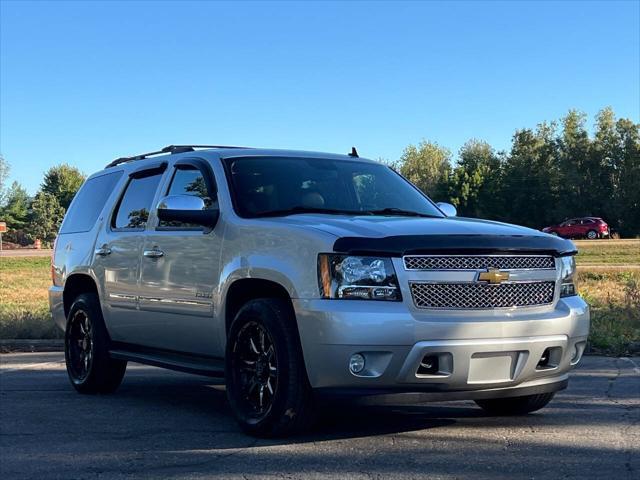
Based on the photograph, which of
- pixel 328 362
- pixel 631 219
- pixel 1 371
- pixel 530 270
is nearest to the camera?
pixel 328 362

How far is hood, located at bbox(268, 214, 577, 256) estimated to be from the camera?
483cm

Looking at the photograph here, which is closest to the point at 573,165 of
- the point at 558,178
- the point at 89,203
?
the point at 558,178

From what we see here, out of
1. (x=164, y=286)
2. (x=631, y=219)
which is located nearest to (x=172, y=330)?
(x=164, y=286)

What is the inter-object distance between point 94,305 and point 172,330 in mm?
1397

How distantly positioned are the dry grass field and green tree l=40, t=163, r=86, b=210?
175 feet

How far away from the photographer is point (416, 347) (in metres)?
4.72

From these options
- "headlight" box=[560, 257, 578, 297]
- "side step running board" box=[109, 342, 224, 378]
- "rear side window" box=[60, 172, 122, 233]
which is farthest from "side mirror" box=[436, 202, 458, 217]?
"rear side window" box=[60, 172, 122, 233]

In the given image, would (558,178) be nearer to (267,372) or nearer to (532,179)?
(532,179)

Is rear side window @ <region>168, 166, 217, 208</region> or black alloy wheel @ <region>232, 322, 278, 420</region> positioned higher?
rear side window @ <region>168, 166, 217, 208</region>

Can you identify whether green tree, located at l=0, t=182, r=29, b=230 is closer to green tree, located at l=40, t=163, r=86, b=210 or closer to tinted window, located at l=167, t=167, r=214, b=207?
green tree, located at l=40, t=163, r=86, b=210

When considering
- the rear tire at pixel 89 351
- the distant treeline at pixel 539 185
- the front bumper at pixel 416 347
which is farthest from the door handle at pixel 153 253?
the distant treeline at pixel 539 185

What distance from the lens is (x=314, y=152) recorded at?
275 inches

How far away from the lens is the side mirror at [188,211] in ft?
19.1

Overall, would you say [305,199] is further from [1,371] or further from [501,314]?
[1,371]
